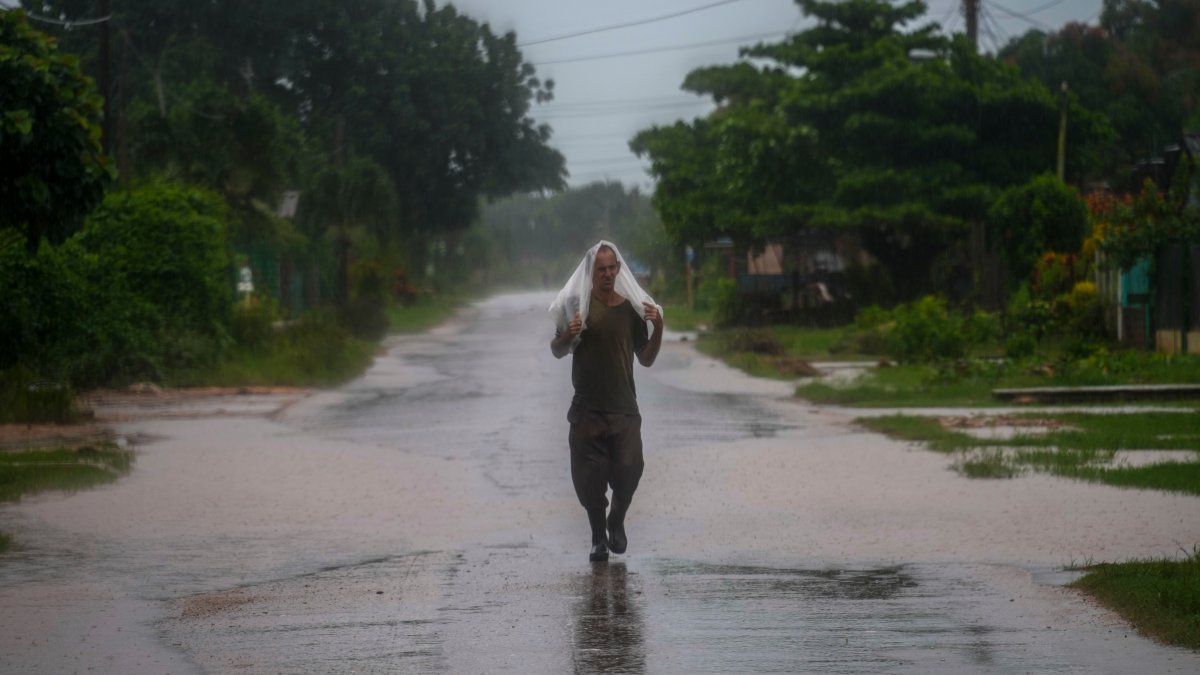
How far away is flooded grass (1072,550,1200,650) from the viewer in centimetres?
716

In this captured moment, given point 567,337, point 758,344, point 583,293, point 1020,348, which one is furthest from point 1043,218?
point 567,337

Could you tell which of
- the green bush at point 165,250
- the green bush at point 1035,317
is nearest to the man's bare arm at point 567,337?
the green bush at point 165,250

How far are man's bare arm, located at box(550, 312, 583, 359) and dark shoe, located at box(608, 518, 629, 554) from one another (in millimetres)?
1078

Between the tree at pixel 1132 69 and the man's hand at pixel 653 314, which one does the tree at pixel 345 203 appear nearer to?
the tree at pixel 1132 69

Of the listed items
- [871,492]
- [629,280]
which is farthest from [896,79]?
[629,280]

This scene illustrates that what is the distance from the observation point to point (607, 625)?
7535 millimetres

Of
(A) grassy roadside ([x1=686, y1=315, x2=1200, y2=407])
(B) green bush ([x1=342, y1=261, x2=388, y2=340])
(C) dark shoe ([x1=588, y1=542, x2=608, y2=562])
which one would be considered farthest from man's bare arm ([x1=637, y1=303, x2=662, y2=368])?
(B) green bush ([x1=342, y1=261, x2=388, y2=340])

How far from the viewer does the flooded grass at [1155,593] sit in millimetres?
7160

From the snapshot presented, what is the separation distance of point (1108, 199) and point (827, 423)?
1739 cm

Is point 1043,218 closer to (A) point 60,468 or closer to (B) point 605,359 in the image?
(A) point 60,468

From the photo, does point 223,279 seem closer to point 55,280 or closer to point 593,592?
point 55,280

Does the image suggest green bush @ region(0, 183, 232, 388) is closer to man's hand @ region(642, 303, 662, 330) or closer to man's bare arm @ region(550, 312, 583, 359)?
man's bare arm @ region(550, 312, 583, 359)

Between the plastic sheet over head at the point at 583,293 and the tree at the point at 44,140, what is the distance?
593 centimetres

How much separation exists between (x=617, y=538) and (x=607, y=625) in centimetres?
192
